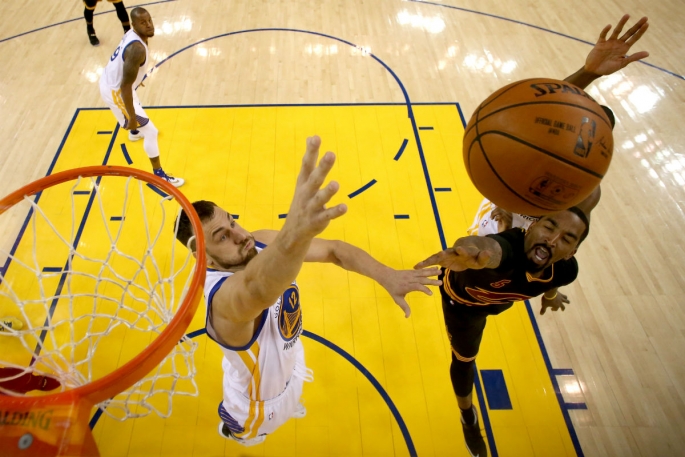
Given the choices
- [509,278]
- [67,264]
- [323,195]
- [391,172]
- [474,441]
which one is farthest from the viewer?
[391,172]

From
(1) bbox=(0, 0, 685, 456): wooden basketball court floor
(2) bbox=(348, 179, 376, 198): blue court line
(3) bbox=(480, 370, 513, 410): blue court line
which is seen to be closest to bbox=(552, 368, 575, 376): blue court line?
(1) bbox=(0, 0, 685, 456): wooden basketball court floor

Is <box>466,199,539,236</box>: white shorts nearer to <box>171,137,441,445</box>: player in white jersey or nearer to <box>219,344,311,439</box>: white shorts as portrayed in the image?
<box>171,137,441,445</box>: player in white jersey

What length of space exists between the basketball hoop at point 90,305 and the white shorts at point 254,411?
0.31m

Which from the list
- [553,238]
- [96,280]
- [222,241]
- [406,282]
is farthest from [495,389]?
[96,280]

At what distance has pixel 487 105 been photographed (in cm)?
206

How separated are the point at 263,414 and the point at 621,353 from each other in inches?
111

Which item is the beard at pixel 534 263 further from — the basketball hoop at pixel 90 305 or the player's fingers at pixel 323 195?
the basketball hoop at pixel 90 305

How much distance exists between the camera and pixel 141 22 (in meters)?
3.76

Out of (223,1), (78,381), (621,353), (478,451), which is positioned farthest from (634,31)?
(223,1)

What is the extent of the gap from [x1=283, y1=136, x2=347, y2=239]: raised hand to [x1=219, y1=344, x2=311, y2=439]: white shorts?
137 centimetres

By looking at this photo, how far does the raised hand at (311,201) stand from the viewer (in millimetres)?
1116

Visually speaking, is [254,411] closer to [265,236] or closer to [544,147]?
[265,236]

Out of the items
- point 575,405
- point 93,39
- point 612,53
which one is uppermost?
point 612,53

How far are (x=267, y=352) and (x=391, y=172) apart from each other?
9.08ft
